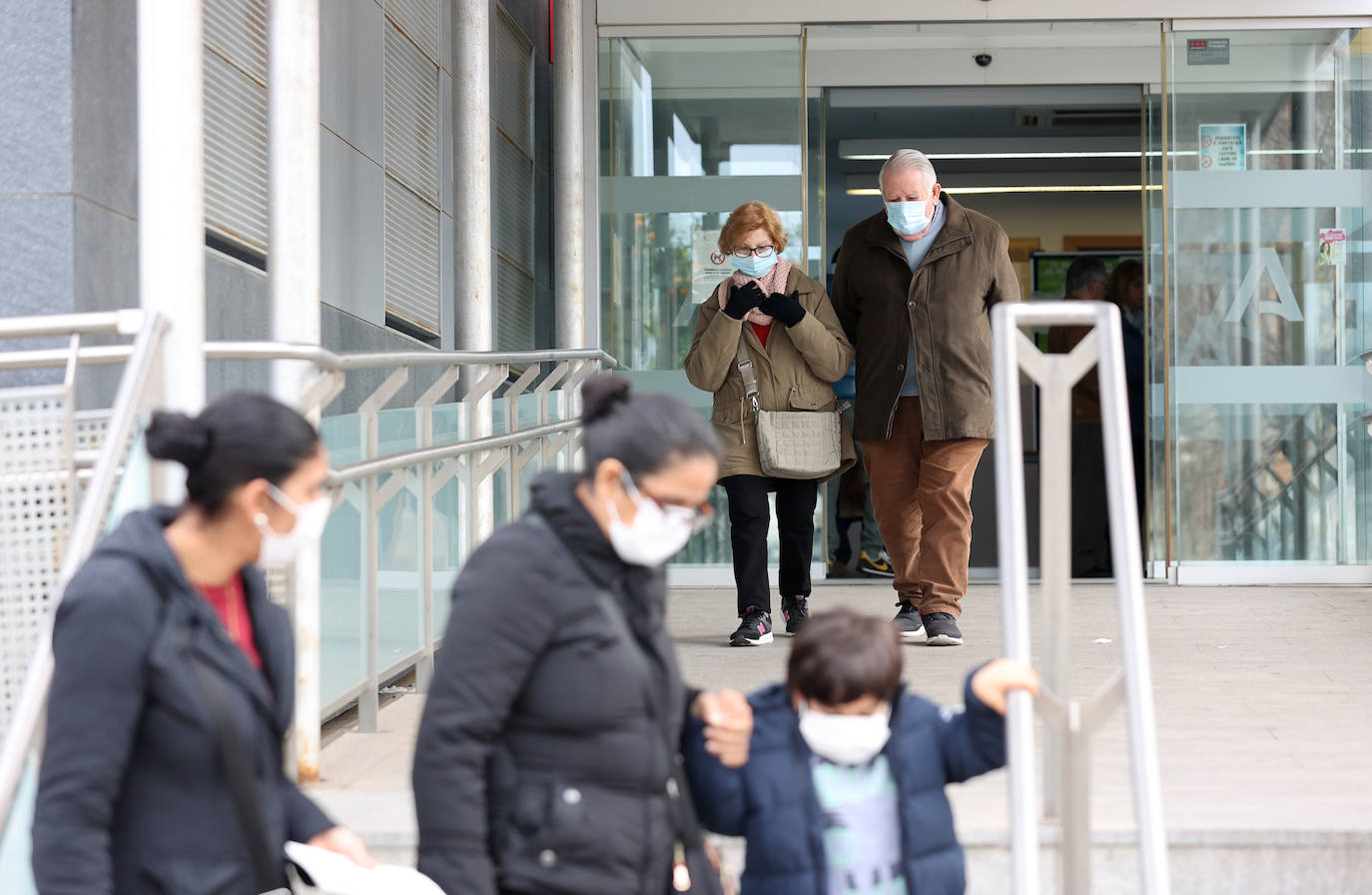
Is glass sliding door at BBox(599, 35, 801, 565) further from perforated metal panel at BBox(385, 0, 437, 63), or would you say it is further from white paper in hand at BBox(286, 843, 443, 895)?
white paper in hand at BBox(286, 843, 443, 895)

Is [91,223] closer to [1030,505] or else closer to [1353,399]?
[1353,399]

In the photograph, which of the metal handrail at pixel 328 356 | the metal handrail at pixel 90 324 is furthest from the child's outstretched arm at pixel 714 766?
the metal handrail at pixel 328 356

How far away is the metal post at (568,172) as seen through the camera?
27.3 ft

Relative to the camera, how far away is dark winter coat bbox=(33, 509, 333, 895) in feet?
6.53

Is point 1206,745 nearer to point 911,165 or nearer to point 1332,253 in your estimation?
point 911,165

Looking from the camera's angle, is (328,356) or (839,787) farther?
(328,356)

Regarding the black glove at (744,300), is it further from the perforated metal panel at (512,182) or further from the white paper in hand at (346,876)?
the white paper in hand at (346,876)

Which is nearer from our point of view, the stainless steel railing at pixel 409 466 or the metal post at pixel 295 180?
the stainless steel railing at pixel 409 466

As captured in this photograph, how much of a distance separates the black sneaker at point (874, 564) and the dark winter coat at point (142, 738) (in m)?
8.15

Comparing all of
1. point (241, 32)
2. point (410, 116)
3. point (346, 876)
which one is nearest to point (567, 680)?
point (346, 876)

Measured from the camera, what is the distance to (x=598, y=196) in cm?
895

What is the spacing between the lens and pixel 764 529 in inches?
245

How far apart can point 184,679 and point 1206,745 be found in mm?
3285

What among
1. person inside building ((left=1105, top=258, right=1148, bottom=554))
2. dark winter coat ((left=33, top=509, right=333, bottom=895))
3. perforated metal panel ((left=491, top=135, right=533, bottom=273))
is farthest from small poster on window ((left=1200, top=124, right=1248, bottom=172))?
dark winter coat ((left=33, top=509, right=333, bottom=895))
